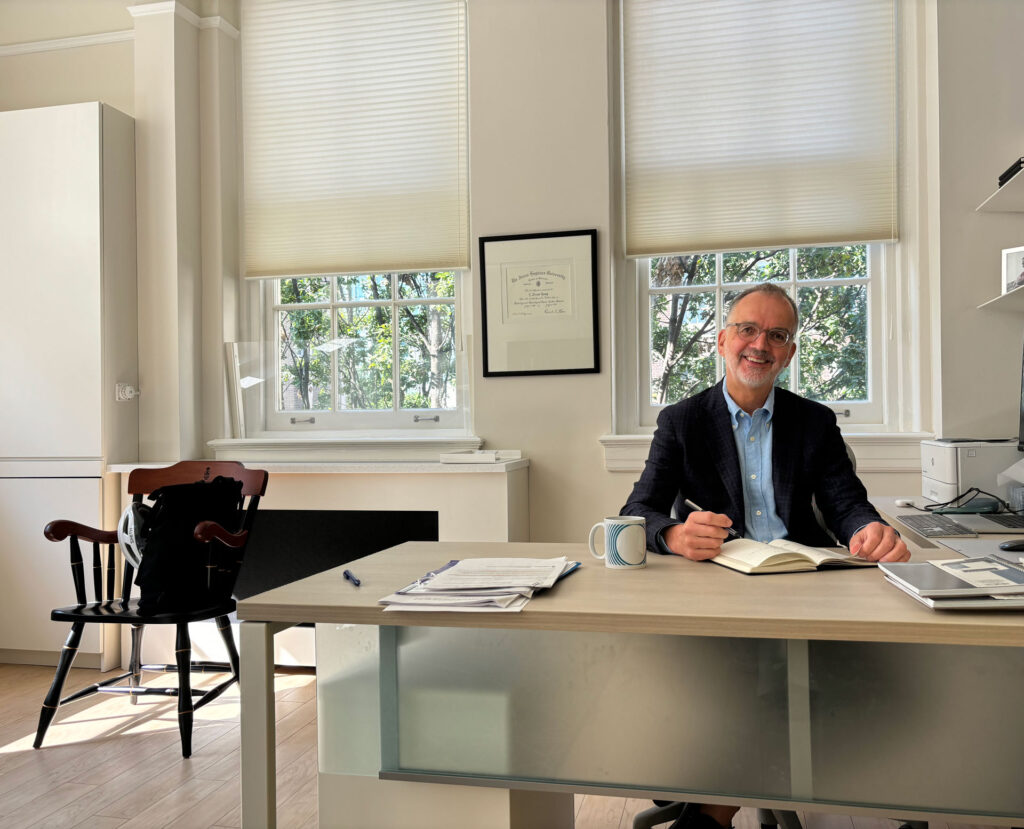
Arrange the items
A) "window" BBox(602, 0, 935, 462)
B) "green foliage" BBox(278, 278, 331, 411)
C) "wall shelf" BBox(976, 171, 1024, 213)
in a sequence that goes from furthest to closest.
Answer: "green foliage" BBox(278, 278, 331, 411) < "window" BBox(602, 0, 935, 462) < "wall shelf" BBox(976, 171, 1024, 213)

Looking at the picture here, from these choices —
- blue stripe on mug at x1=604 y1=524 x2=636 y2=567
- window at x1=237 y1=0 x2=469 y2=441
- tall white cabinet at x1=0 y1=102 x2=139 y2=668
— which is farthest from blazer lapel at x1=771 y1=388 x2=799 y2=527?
tall white cabinet at x1=0 y1=102 x2=139 y2=668

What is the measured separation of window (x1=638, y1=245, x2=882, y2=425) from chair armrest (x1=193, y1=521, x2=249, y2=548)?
5.51ft

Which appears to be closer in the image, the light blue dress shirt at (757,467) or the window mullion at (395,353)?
the light blue dress shirt at (757,467)

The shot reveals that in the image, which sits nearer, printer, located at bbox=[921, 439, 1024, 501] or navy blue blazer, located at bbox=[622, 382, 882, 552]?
navy blue blazer, located at bbox=[622, 382, 882, 552]

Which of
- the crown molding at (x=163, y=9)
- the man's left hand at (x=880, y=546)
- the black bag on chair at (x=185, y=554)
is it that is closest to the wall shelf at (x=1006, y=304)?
the man's left hand at (x=880, y=546)

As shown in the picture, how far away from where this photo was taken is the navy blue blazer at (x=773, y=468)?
6.18 ft

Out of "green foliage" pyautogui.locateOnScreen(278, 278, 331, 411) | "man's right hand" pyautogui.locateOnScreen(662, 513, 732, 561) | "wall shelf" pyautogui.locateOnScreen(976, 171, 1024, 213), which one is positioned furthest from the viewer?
"green foliage" pyautogui.locateOnScreen(278, 278, 331, 411)

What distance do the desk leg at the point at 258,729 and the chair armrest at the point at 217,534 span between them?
1.46 m

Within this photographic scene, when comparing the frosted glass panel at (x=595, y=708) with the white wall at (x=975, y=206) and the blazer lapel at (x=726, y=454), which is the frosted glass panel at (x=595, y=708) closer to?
the blazer lapel at (x=726, y=454)

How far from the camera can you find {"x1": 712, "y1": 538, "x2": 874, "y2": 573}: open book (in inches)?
55.4

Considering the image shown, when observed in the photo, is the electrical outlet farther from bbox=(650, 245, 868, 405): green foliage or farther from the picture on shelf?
the picture on shelf

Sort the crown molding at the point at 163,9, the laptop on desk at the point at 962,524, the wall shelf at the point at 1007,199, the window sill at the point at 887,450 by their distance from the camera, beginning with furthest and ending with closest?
1. the crown molding at the point at 163,9
2. the window sill at the point at 887,450
3. the wall shelf at the point at 1007,199
4. the laptop on desk at the point at 962,524

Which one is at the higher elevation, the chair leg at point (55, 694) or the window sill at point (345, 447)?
the window sill at point (345, 447)

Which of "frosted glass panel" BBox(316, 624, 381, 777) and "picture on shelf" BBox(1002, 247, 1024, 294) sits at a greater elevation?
"picture on shelf" BBox(1002, 247, 1024, 294)
